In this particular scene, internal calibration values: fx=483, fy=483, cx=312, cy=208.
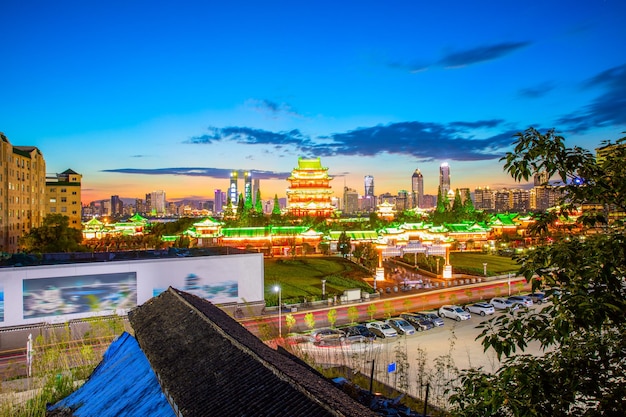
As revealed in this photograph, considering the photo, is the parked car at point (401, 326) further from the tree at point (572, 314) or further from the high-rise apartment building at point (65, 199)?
the high-rise apartment building at point (65, 199)

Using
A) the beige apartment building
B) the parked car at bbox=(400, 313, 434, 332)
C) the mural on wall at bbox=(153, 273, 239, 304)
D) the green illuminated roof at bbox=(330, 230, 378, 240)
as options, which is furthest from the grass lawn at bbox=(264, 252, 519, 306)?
the beige apartment building

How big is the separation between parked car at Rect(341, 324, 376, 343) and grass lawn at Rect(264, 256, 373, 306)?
7836mm

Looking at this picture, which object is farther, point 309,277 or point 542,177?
point 309,277

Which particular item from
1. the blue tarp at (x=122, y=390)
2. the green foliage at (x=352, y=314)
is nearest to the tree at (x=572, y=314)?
the blue tarp at (x=122, y=390)

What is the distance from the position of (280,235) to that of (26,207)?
29.9 meters

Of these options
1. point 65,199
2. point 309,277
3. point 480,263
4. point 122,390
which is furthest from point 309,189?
point 122,390

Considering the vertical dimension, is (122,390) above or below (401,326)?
above

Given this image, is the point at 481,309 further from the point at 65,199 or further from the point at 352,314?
the point at 65,199

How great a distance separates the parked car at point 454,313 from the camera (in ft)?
92.6

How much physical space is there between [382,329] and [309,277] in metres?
17.9

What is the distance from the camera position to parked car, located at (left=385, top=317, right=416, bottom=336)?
82.5 feet

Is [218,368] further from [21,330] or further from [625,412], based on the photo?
[21,330]

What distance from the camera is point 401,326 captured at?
84.1ft

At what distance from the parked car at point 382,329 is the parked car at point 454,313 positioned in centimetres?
516
